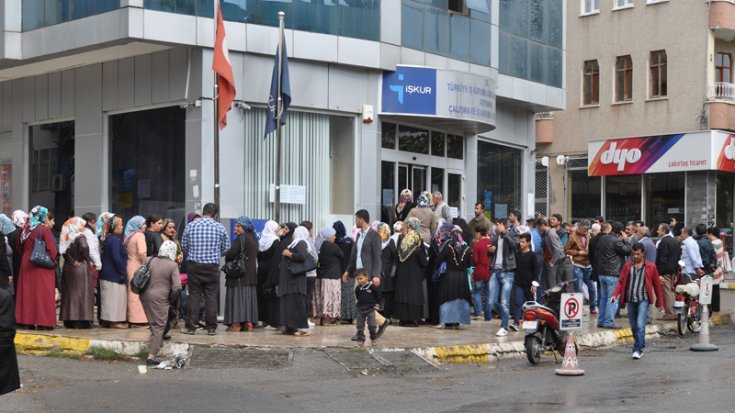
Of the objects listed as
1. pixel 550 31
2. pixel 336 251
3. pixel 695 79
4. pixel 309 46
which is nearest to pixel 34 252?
pixel 336 251

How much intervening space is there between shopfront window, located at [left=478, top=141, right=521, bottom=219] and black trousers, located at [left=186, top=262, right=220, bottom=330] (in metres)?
11.5

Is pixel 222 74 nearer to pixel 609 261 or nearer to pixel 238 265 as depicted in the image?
pixel 238 265

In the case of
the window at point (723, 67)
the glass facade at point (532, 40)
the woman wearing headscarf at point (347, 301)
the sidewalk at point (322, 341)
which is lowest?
the sidewalk at point (322, 341)

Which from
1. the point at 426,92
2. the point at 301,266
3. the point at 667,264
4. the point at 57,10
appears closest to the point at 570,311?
the point at 301,266

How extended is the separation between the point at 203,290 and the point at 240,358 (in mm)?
1709

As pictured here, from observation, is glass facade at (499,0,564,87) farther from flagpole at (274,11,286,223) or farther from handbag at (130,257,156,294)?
handbag at (130,257,156,294)

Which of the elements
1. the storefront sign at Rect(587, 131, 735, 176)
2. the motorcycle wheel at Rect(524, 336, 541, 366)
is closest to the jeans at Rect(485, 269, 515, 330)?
the motorcycle wheel at Rect(524, 336, 541, 366)

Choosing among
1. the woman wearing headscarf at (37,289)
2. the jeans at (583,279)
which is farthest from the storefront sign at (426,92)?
the woman wearing headscarf at (37,289)

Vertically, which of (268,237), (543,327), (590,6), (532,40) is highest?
(590,6)

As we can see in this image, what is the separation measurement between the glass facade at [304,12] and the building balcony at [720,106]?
19823 millimetres

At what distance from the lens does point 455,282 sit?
18094mm

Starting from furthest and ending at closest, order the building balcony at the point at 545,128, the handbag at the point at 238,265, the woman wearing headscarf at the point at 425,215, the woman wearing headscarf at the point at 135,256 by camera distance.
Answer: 1. the building balcony at the point at 545,128
2. the woman wearing headscarf at the point at 425,215
3. the woman wearing headscarf at the point at 135,256
4. the handbag at the point at 238,265

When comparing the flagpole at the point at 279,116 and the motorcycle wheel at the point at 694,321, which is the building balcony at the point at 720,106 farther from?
the flagpole at the point at 279,116

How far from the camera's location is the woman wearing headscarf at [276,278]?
56.1 ft
